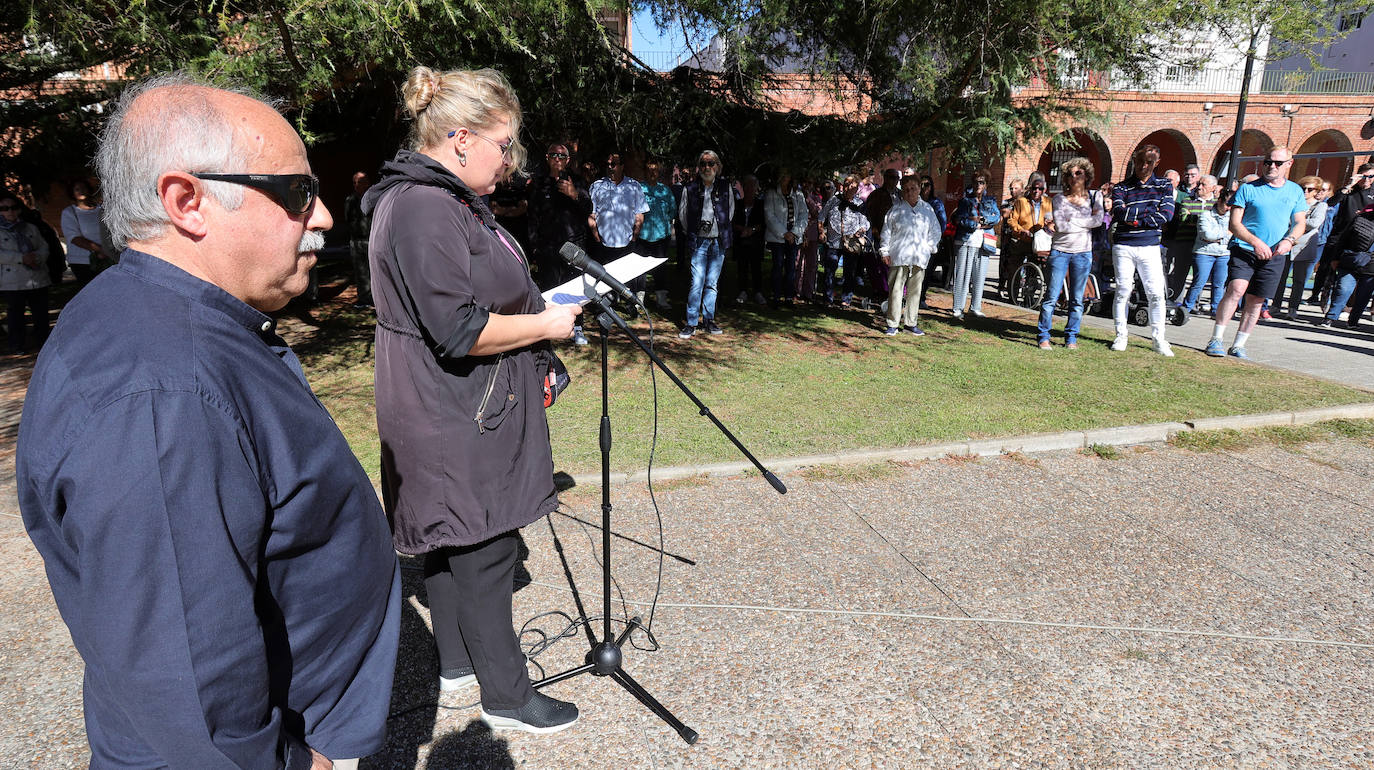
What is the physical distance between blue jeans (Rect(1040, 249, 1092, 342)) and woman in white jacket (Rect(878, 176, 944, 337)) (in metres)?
1.35

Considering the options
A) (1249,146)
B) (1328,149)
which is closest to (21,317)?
(1249,146)

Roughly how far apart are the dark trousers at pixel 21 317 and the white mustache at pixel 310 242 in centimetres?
1002

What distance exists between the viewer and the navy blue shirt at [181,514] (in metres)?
0.95

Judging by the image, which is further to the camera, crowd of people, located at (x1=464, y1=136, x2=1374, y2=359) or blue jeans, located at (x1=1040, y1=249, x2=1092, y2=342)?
blue jeans, located at (x1=1040, y1=249, x2=1092, y2=342)

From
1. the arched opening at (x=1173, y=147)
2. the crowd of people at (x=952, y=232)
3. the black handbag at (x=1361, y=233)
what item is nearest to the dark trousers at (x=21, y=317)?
the crowd of people at (x=952, y=232)

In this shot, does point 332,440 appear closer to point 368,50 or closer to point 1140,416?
point 368,50

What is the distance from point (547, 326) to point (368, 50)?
4.22 metres

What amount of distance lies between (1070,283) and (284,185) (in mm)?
9047

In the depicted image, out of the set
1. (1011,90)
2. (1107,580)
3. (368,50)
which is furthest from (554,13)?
(1107,580)

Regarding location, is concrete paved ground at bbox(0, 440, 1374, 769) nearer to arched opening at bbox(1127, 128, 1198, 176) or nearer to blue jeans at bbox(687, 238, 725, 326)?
blue jeans at bbox(687, 238, 725, 326)

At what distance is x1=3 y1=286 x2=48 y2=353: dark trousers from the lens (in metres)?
8.71

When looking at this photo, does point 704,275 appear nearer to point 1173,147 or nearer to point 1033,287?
point 1033,287

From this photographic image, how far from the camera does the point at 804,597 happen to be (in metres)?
3.47

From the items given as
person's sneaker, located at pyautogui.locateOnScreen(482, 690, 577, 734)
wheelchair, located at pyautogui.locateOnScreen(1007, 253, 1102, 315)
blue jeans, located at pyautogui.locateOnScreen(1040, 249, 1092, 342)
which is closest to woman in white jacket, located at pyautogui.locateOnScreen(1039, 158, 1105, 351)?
blue jeans, located at pyautogui.locateOnScreen(1040, 249, 1092, 342)
